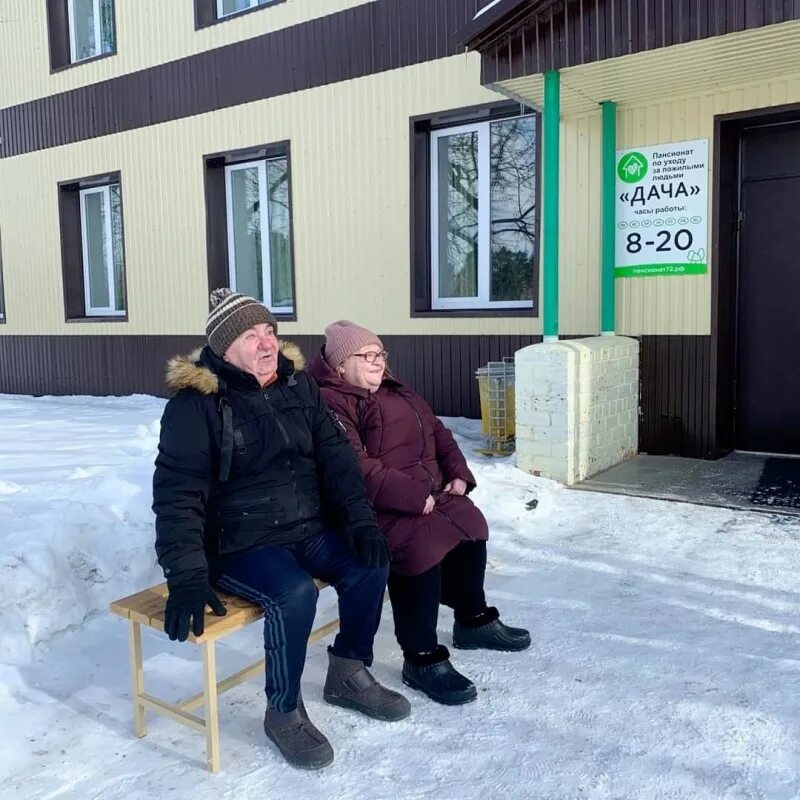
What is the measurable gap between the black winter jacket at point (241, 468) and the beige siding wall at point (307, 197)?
185 inches

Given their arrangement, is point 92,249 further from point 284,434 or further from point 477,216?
point 284,434

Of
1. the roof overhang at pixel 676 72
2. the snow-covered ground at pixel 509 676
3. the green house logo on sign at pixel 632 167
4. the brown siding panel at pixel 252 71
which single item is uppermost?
the brown siding panel at pixel 252 71

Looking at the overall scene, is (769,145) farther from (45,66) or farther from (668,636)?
(45,66)

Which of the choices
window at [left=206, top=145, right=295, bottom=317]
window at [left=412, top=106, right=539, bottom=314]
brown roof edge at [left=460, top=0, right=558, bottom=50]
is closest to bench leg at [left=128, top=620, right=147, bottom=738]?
brown roof edge at [left=460, top=0, right=558, bottom=50]

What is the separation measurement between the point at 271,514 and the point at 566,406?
333 centimetres

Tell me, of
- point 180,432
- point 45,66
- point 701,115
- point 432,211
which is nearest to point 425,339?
point 432,211

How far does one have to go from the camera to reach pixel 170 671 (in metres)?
3.25

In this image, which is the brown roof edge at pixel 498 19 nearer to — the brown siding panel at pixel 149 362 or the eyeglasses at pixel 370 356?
the brown siding panel at pixel 149 362

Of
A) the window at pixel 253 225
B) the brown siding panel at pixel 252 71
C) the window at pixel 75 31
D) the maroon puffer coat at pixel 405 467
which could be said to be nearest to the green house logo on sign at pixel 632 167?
the brown siding panel at pixel 252 71

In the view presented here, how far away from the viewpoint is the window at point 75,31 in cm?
1092

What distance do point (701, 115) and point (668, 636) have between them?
14.4ft

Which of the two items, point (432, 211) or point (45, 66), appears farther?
point (45, 66)

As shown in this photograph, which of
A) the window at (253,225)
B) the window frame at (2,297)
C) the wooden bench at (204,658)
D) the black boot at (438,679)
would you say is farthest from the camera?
the window frame at (2,297)

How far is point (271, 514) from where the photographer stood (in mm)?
2844
